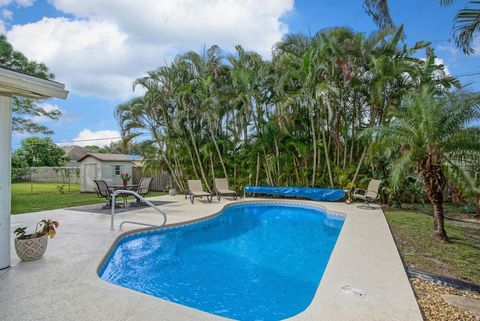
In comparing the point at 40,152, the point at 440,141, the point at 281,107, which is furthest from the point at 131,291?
the point at 40,152

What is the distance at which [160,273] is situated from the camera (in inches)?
187

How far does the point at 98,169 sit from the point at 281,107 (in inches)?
434

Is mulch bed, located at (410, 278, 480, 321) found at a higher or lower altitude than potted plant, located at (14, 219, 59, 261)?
lower

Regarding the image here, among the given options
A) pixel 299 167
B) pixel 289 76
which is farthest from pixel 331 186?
pixel 289 76

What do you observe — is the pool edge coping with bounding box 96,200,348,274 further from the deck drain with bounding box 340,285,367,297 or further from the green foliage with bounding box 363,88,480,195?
the green foliage with bounding box 363,88,480,195

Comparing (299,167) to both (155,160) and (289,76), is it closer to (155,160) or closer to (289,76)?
(289,76)

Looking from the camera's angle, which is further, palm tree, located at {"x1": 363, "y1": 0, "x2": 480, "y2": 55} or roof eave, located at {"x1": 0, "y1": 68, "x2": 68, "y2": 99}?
palm tree, located at {"x1": 363, "y1": 0, "x2": 480, "y2": 55}

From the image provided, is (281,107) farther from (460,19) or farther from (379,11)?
(460,19)

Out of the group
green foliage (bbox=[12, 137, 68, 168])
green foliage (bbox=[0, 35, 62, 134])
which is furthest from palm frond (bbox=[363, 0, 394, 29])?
green foliage (bbox=[12, 137, 68, 168])

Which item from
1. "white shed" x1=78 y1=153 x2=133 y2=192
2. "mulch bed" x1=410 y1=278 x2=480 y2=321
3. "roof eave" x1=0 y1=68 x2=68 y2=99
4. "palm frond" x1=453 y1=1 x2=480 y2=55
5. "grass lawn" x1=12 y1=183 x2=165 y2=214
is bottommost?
"mulch bed" x1=410 y1=278 x2=480 y2=321

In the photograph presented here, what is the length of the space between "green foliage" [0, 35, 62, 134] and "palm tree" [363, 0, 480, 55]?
1631 centimetres

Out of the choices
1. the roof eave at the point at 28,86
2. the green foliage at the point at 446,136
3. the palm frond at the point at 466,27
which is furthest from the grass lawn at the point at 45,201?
the palm frond at the point at 466,27

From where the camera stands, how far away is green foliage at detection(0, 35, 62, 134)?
1477 cm

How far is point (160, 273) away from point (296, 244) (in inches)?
128
